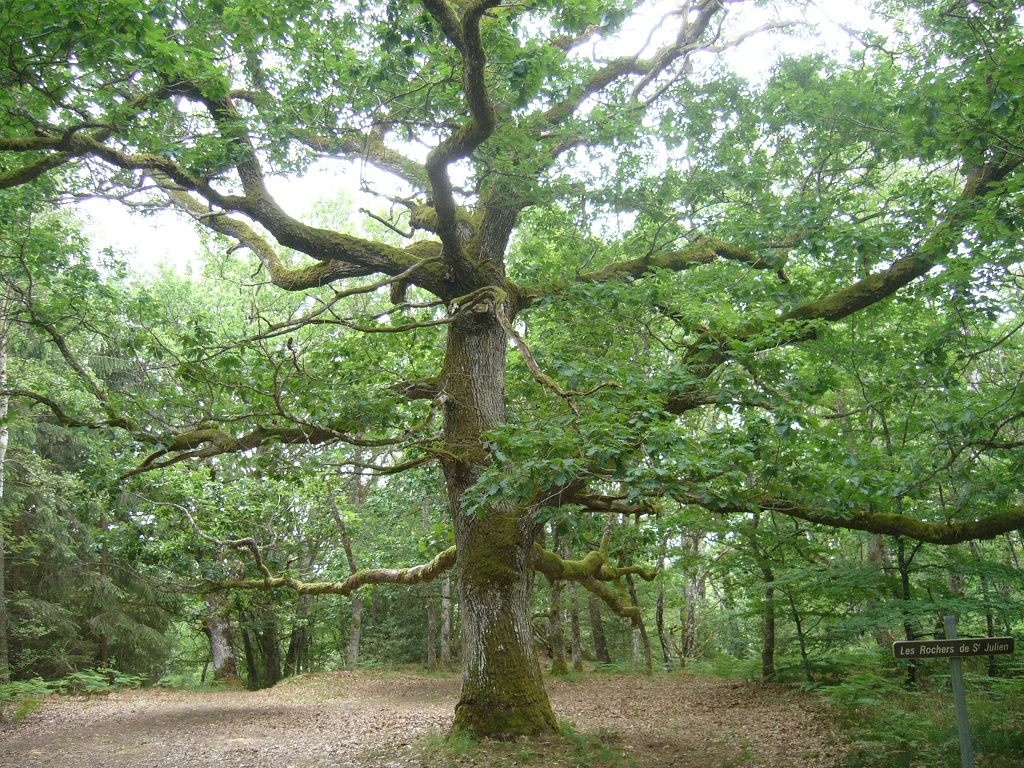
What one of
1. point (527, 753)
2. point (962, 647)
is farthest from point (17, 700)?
point (962, 647)

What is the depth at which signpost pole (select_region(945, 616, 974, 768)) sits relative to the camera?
4254 mm

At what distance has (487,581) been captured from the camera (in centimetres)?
711

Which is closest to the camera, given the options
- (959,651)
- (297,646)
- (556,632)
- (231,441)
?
(959,651)

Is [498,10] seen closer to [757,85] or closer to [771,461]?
[757,85]

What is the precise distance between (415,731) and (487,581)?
2806 mm

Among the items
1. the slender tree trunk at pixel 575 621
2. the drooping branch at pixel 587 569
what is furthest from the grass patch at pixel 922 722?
the slender tree trunk at pixel 575 621

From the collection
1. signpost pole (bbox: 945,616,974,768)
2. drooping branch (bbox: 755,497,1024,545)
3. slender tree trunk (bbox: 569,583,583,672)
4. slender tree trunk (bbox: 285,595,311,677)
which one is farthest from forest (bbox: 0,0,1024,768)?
slender tree trunk (bbox: 285,595,311,677)

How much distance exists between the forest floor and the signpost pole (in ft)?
6.09

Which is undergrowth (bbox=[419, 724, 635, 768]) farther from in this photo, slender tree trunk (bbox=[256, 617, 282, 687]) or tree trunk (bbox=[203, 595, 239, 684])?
tree trunk (bbox=[203, 595, 239, 684])

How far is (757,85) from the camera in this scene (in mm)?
9336

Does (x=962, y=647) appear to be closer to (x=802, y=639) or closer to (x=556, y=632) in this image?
(x=802, y=639)

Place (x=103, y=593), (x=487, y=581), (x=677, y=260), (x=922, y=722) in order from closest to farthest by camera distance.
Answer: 1. (x=922, y=722)
2. (x=487, y=581)
3. (x=677, y=260)
4. (x=103, y=593)

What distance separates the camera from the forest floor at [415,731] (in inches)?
254

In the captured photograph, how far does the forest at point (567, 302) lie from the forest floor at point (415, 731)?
21.0 inches
